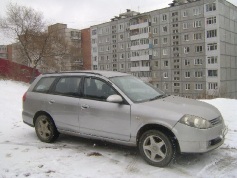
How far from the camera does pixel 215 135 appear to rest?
15.8 feet

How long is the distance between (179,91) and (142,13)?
19699mm

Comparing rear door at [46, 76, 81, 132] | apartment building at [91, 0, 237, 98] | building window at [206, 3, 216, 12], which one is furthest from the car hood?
building window at [206, 3, 216, 12]

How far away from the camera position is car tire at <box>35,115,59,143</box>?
632 centimetres

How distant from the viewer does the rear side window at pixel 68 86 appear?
19.8 ft

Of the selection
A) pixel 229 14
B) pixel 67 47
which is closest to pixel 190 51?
pixel 229 14

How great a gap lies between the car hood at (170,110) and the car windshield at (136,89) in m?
0.27

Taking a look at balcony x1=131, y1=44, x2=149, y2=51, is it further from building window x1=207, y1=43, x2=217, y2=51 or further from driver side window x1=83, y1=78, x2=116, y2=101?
driver side window x1=83, y1=78, x2=116, y2=101

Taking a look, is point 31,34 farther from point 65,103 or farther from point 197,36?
point 197,36

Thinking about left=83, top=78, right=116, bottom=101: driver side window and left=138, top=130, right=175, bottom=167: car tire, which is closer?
left=138, top=130, right=175, bottom=167: car tire

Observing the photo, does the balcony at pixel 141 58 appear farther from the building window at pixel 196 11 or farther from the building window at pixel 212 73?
the building window at pixel 212 73

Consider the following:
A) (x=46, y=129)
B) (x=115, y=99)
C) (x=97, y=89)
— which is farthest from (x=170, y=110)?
(x=46, y=129)

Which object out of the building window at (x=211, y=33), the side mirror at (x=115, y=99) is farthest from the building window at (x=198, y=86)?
the side mirror at (x=115, y=99)

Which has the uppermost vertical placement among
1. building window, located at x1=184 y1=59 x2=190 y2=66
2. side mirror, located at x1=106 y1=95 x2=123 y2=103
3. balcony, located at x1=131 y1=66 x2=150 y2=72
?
building window, located at x1=184 y1=59 x2=190 y2=66

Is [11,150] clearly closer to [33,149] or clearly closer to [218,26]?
[33,149]
